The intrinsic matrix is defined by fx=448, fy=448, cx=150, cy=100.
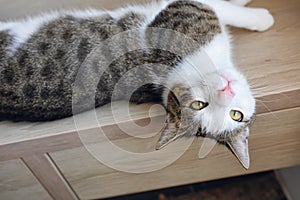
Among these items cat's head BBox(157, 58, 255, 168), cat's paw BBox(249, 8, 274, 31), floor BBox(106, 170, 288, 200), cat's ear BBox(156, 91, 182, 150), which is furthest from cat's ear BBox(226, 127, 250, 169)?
floor BBox(106, 170, 288, 200)

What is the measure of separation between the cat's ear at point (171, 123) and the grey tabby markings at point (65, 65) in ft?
0.15

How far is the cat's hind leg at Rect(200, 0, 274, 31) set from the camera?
107cm

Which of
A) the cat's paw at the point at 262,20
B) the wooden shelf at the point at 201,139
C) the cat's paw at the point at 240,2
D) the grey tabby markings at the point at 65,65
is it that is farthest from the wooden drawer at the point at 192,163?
the cat's paw at the point at 240,2

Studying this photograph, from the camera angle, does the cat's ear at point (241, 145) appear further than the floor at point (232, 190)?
No

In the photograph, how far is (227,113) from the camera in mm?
977

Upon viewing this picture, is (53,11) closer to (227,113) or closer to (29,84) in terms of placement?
(29,84)

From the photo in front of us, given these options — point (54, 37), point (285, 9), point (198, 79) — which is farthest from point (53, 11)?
point (285, 9)

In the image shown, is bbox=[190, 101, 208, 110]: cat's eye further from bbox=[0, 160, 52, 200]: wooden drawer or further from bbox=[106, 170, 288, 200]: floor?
bbox=[106, 170, 288, 200]: floor

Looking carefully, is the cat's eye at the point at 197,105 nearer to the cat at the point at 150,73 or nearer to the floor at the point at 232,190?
the cat at the point at 150,73

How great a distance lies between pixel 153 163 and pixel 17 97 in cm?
35

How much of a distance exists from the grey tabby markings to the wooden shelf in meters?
0.04

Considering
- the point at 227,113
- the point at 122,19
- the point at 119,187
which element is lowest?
the point at 119,187

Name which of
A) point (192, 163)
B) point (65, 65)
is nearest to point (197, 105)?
point (192, 163)

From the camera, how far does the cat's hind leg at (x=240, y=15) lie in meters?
1.07
